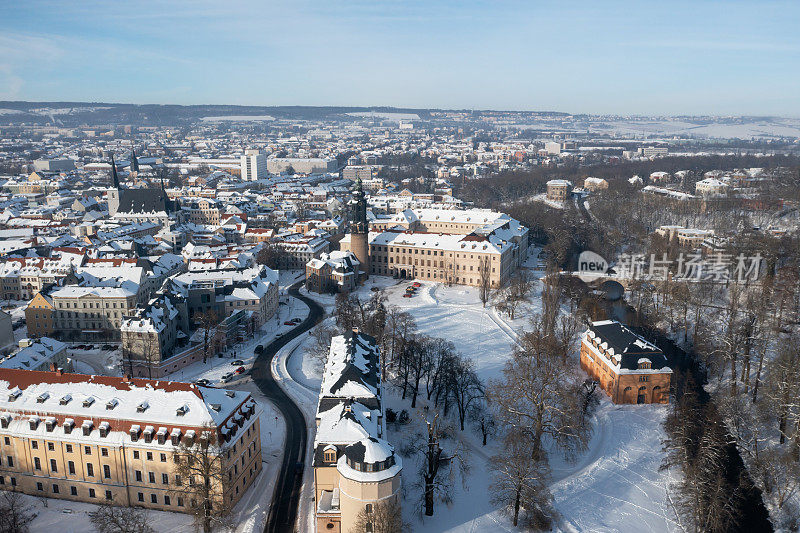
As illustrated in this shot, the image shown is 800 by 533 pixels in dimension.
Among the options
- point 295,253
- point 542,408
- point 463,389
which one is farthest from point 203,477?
point 295,253

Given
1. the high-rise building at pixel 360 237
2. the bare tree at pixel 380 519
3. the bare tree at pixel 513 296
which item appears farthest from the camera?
the high-rise building at pixel 360 237

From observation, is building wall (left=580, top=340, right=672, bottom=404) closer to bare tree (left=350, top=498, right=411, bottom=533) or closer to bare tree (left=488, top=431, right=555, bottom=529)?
bare tree (left=488, top=431, right=555, bottom=529)

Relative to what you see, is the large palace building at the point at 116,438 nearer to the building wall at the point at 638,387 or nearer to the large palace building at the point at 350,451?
the large palace building at the point at 350,451

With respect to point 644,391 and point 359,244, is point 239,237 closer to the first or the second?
point 359,244

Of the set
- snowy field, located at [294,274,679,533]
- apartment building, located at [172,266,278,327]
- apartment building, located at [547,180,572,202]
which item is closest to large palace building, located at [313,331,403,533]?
snowy field, located at [294,274,679,533]

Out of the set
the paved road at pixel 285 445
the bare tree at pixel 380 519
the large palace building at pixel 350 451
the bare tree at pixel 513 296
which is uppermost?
the large palace building at pixel 350 451

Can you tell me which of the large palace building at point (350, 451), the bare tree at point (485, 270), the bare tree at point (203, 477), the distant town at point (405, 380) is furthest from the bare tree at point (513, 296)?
the bare tree at point (203, 477)

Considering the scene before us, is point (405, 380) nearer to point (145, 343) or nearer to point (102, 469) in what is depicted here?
point (102, 469)

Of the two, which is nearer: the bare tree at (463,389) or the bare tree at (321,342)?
the bare tree at (463,389)
